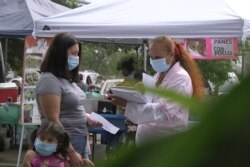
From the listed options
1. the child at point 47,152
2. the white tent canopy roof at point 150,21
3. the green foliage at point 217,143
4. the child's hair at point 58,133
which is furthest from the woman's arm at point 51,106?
the green foliage at point 217,143

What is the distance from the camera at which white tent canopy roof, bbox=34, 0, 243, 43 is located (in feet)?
24.7

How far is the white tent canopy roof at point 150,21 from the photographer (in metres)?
7.54

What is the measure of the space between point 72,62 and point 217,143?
4.24m

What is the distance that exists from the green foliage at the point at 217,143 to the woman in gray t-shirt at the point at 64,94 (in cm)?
378

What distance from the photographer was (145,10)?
8.35 metres

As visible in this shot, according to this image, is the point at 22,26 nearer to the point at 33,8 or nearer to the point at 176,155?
the point at 33,8

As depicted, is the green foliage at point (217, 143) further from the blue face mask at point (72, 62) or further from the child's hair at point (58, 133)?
the blue face mask at point (72, 62)

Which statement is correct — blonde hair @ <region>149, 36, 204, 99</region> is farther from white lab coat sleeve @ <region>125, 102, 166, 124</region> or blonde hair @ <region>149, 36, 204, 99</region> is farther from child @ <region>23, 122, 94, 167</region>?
child @ <region>23, 122, 94, 167</region>

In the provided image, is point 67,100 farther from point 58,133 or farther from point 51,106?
point 58,133

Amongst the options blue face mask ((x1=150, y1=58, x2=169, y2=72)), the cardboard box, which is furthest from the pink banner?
the cardboard box

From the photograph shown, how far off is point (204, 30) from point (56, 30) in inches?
76.9

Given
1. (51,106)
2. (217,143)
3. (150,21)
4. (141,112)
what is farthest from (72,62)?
(217,143)

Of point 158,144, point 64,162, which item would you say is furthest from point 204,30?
point 158,144

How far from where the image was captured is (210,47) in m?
8.74
